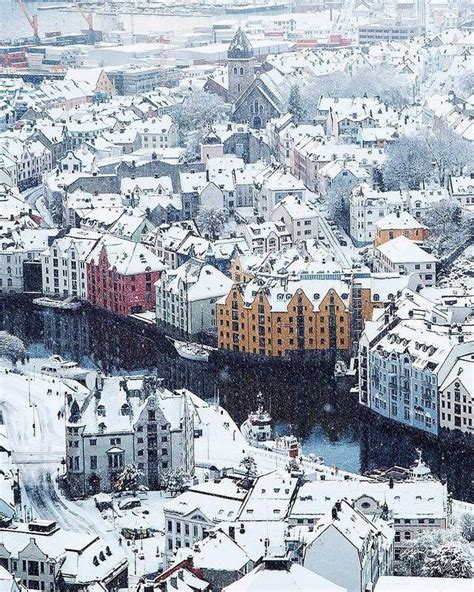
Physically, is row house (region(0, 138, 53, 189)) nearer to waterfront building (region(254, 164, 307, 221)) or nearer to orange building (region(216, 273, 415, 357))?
waterfront building (region(254, 164, 307, 221))

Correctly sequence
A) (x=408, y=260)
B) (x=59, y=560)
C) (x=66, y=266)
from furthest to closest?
1. (x=66, y=266)
2. (x=408, y=260)
3. (x=59, y=560)

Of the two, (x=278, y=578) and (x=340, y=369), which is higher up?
(x=278, y=578)

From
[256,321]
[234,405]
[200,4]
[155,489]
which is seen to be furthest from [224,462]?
[200,4]

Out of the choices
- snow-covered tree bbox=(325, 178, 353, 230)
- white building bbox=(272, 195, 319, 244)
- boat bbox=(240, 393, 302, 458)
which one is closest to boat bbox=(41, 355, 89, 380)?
boat bbox=(240, 393, 302, 458)

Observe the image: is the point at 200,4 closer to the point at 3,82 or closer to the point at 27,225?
the point at 3,82

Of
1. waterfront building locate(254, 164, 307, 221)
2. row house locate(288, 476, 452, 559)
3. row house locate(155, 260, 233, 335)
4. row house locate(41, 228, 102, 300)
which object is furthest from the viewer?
waterfront building locate(254, 164, 307, 221)

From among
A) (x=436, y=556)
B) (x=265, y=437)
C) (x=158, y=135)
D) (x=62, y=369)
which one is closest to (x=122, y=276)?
(x=62, y=369)

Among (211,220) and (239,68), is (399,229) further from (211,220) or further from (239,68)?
(239,68)
